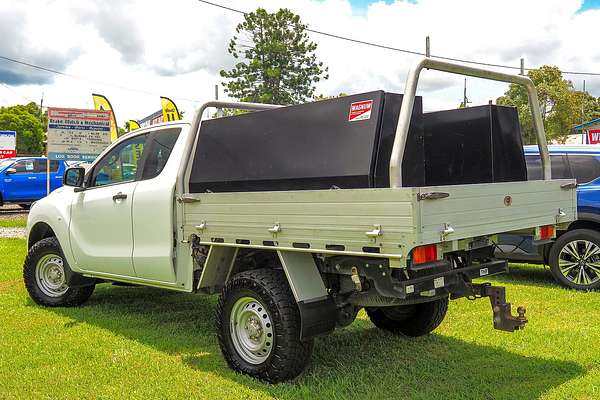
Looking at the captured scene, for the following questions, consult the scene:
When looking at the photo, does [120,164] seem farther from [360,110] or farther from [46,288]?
[360,110]

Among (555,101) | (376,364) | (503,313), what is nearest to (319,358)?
(376,364)

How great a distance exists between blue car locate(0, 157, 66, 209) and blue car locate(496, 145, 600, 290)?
1575 cm

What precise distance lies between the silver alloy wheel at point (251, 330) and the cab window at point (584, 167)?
532 cm

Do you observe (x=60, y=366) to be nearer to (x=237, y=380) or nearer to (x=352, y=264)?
(x=237, y=380)

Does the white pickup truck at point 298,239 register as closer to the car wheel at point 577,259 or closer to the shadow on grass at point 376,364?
the shadow on grass at point 376,364

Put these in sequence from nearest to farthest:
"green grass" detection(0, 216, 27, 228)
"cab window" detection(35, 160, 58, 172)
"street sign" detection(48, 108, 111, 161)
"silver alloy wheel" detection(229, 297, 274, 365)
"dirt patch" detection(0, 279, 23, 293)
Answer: "silver alloy wheel" detection(229, 297, 274, 365) < "dirt patch" detection(0, 279, 23, 293) < "street sign" detection(48, 108, 111, 161) < "green grass" detection(0, 216, 27, 228) < "cab window" detection(35, 160, 58, 172)

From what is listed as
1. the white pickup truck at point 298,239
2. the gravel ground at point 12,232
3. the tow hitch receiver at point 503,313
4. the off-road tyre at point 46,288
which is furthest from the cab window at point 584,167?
the gravel ground at point 12,232

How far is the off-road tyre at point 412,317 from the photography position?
524 centimetres

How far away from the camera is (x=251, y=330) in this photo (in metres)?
4.39

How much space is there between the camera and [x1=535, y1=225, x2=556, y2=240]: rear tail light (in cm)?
461

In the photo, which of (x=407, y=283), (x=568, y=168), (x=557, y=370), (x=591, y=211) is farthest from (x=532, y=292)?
(x=407, y=283)

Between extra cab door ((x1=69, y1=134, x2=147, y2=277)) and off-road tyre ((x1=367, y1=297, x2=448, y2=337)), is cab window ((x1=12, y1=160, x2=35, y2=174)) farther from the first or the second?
off-road tyre ((x1=367, y1=297, x2=448, y2=337))

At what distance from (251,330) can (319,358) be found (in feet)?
2.42

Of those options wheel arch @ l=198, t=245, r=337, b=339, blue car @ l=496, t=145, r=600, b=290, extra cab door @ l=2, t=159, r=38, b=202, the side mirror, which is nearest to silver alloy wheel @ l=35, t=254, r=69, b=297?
the side mirror
